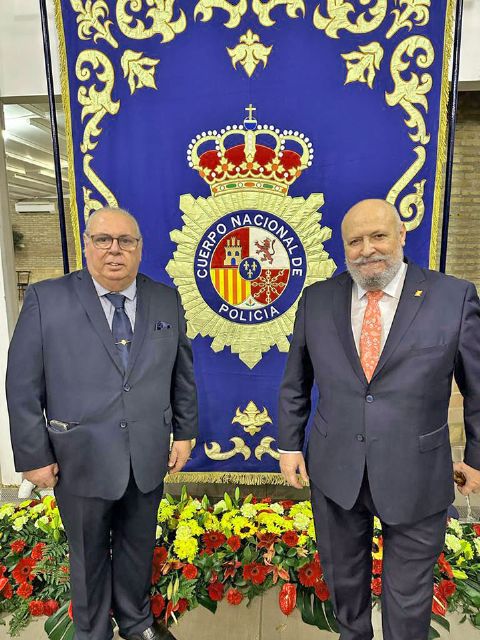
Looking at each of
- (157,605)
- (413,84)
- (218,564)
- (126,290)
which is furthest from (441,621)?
(413,84)

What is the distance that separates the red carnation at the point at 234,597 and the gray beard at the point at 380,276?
160cm

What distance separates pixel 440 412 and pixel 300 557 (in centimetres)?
130

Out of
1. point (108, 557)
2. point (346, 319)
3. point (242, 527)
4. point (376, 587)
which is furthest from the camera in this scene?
point (242, 527)

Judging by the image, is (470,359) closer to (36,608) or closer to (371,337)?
(371,337)

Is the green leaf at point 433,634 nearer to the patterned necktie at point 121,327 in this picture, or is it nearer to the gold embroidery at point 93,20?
the patterned necktie at point 121,327

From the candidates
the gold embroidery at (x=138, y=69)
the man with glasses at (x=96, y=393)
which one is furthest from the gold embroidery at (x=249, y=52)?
the man with glasses at (x=96, y=393)

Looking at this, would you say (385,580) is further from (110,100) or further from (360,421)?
(110,100)

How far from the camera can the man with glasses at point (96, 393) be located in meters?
1.57

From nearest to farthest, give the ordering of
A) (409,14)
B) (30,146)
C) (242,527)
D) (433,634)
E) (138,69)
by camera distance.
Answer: (433,634) → (409,14) → (138,69) → (242,527) → (30,146)

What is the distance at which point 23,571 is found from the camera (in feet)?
7.58

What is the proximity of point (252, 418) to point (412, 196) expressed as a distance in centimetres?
151

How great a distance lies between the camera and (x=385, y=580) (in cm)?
165

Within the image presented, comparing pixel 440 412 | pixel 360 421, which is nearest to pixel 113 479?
pixel 360 421

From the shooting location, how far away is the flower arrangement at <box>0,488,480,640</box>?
2168mm
